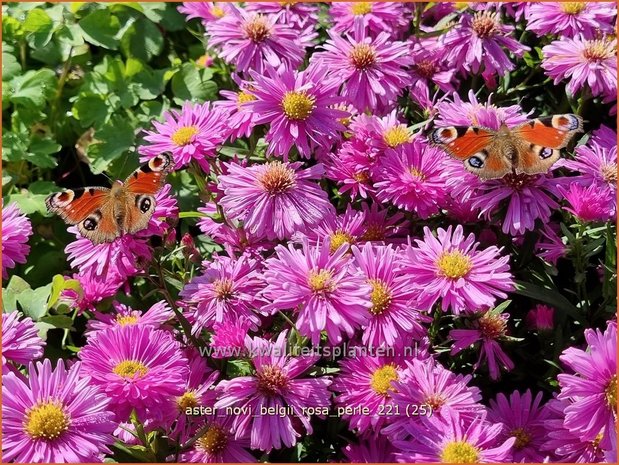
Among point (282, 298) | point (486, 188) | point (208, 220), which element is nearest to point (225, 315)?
point (282, 298)

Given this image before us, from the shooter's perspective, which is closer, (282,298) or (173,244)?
(282,298)

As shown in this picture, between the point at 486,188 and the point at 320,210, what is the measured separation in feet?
1.13

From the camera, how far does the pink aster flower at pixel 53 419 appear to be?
48.0 inches

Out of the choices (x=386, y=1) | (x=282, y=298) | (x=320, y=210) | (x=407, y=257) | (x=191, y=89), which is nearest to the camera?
(x=282, y=298)

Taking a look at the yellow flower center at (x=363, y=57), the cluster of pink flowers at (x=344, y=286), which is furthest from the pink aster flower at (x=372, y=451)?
the yellow flower center at (x=363, y=57)

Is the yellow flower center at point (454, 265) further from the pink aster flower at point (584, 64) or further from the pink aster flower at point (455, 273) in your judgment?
the pink aster flower at point (584, 64)

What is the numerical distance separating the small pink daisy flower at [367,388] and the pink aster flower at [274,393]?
4 centimetres

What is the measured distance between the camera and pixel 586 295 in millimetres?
1556

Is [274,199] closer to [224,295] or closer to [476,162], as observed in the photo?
[224,295]

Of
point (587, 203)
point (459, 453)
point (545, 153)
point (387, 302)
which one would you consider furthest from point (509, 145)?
point (459, 453)

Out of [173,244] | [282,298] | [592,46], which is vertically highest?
[592,46]

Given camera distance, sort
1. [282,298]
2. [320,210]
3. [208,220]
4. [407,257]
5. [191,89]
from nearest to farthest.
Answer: [282,298], [407,257], [320,210], [208,220], [191,89]

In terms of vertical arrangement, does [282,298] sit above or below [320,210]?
below

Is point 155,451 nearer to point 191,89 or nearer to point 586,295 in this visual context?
point 586,295
